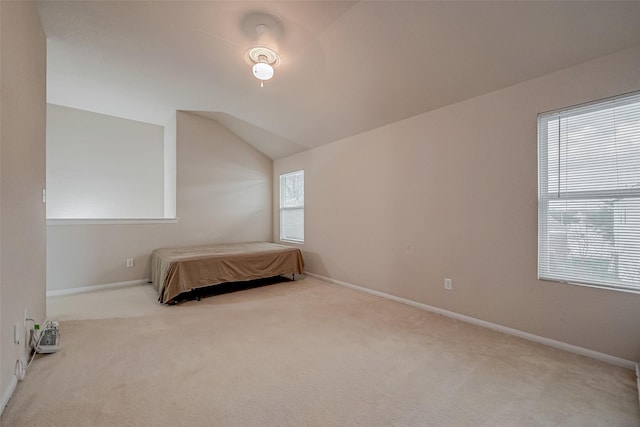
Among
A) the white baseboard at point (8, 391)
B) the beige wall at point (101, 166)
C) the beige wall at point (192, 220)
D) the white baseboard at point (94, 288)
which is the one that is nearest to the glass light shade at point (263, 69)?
the beige wall at point (192, 220)

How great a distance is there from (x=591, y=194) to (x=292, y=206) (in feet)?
13.8

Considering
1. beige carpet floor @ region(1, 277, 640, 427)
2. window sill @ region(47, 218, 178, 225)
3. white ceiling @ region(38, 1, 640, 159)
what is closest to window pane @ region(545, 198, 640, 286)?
beige carpet floor @ region(1, 277, 640, 427)

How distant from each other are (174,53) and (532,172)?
3.72 metres

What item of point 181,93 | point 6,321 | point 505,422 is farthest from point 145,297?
point 505,422

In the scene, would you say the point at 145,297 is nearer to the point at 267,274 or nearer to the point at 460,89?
the point at 267,274

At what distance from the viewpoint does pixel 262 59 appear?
273 centimetres

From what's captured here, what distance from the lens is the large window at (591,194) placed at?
6.48ft

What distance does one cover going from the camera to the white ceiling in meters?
1.98

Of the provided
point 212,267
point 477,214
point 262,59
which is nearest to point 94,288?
point 212,267

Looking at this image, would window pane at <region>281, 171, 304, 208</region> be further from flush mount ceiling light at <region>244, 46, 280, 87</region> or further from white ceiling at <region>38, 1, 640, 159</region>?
flush mount ceiling light at <region>244, 46, 280, 87</region>

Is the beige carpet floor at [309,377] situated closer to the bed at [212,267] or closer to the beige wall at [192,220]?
the bed at [212,267]

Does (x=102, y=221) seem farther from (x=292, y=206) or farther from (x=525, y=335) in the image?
(x=525, y=335)

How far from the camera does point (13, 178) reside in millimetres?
1739

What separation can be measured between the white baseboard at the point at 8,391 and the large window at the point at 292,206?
3822mm
